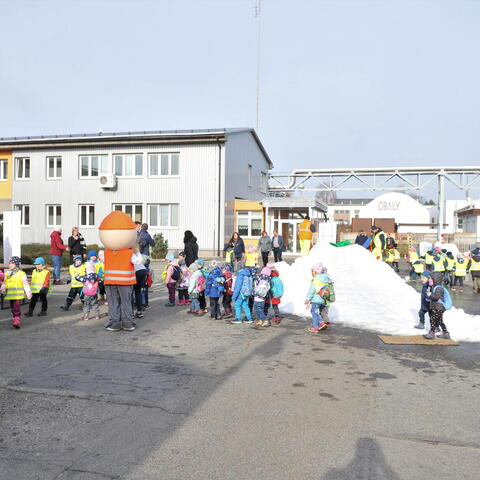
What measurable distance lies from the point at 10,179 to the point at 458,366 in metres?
32.7

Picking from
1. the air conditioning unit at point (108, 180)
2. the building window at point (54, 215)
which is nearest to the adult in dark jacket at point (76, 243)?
the air conditioning unit at point (108, 180)

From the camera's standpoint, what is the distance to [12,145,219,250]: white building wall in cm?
2991

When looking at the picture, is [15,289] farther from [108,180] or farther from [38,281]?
[108,180]

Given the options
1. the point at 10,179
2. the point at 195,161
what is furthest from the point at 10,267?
the point at 10,179

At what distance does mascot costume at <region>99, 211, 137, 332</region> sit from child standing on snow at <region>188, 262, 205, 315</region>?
1935mm

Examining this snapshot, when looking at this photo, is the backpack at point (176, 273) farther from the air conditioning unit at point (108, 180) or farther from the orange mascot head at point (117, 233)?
the air conditioning unit at point (108, 180)

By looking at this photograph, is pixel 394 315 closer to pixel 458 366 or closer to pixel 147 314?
pixel 458 366

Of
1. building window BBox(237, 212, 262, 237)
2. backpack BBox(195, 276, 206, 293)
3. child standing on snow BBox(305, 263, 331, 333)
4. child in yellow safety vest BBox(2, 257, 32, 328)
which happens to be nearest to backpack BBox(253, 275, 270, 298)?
child standing on snow BBox(305, 263, 331, 333)

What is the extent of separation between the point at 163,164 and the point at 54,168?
7.65m

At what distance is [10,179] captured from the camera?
33438mm

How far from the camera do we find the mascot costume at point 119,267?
29.2 feet

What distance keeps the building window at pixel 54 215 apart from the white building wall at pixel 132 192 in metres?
0.32

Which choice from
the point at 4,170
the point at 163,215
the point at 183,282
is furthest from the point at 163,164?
the point at 183,282

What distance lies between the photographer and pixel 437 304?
8680 millimetres
